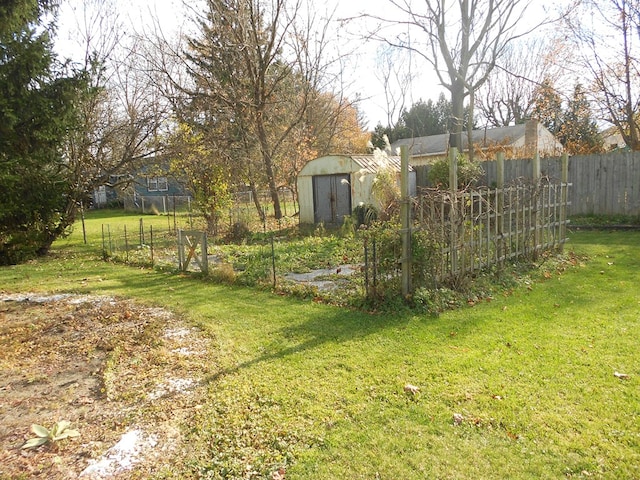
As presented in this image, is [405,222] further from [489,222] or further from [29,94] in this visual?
[29,94]

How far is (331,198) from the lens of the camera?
50.2 feet

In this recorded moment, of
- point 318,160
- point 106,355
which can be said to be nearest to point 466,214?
point 106,355

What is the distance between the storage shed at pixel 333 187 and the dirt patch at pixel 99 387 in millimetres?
9431

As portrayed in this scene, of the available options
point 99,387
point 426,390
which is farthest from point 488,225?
point 99,387

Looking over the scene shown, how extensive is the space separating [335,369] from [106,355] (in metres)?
2.53

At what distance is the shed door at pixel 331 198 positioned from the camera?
49.2 feet

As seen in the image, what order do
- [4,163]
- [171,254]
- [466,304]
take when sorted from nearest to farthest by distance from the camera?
[466,304]
[4,163]
[171,254]

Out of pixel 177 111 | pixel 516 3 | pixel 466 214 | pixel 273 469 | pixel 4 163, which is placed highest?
pixel 516 3

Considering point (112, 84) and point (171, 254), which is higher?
point (112, 84)

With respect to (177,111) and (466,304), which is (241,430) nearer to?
(466,304)

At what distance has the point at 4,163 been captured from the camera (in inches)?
313

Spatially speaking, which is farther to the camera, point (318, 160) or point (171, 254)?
point (318, 160)

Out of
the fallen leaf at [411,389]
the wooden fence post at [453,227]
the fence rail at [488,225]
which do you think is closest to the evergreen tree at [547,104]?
the fence rail at [488,225]

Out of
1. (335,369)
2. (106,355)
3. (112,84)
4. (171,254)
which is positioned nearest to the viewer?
(335,369)
